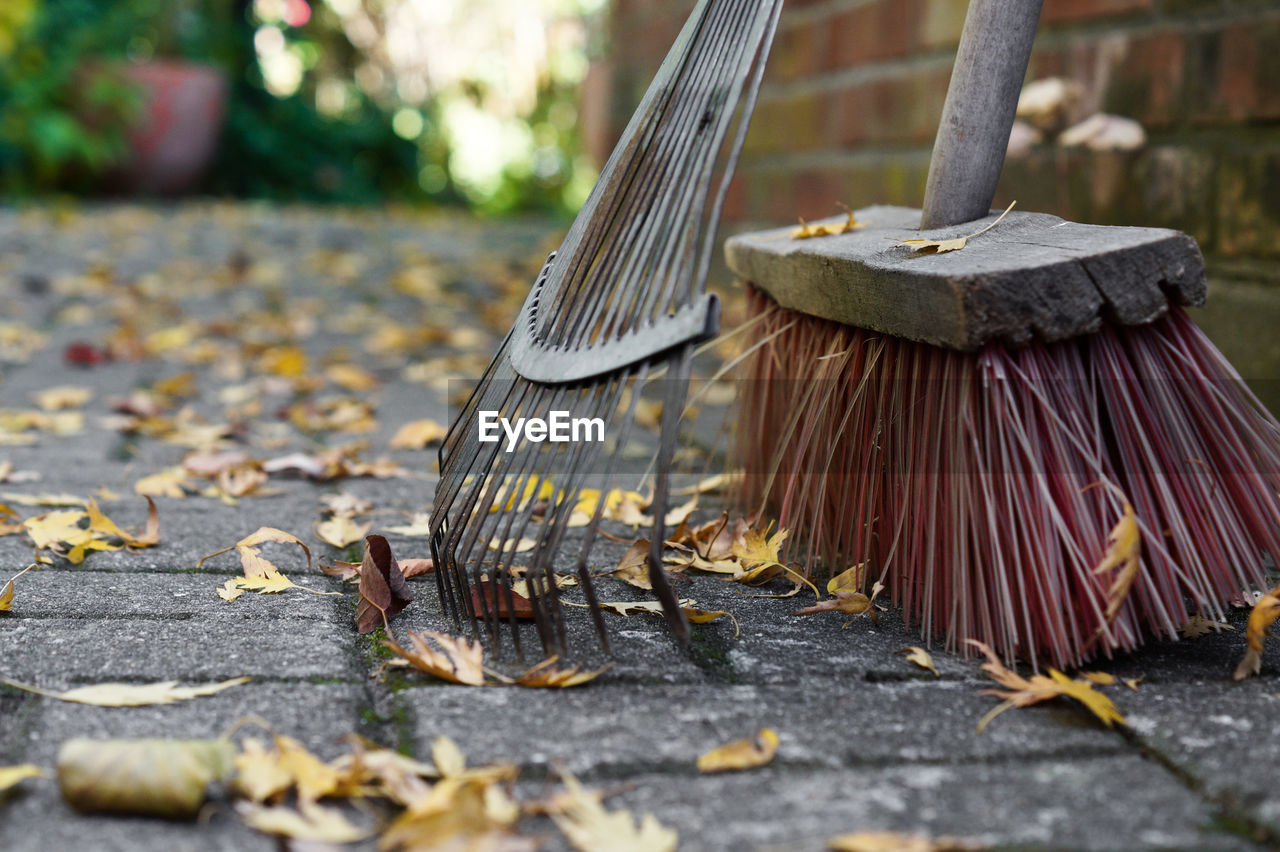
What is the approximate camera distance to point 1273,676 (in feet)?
3.62

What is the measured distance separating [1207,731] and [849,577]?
450 millimetres

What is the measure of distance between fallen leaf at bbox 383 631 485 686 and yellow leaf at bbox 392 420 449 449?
106 cm

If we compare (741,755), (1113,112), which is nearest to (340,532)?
(741,755)

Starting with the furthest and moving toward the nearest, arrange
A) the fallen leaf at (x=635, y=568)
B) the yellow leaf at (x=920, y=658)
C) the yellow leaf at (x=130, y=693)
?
the fallen leaf at (x=635, y=568) → the yellow leaf at (x=920, y=658) → the yellow leaf at (x=130, y=693)

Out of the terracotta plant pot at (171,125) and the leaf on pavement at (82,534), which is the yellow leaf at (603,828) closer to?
the leaf on pavement at (82,534)

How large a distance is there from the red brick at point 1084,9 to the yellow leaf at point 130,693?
6.16 ft

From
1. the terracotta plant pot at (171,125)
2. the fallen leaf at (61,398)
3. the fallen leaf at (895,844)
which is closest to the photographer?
the fallen leaf at (895,844)

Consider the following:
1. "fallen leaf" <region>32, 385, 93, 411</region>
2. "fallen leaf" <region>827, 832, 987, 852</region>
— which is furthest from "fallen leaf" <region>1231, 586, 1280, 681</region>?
"fallen leaf" <region>32, 385, 93, 411</region>

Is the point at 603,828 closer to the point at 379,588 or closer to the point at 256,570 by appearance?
the point at 379,588

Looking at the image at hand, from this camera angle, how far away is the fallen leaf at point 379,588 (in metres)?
1.25

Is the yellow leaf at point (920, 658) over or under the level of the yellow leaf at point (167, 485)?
over

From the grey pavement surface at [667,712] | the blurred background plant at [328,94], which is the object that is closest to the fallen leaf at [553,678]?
the grey pavement surface at [667,712]

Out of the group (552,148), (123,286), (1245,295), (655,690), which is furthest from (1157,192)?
(552,148)

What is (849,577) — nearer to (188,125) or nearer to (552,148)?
(188,125)
